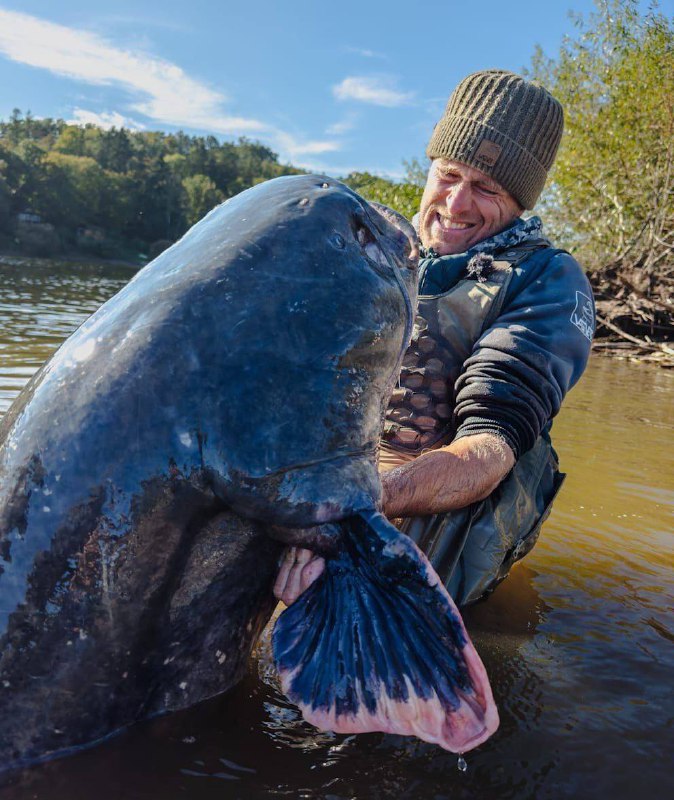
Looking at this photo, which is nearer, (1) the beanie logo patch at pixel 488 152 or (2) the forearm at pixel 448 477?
(2) the forearm at pixel 448 477

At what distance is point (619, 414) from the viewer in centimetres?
859

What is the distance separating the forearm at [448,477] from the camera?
254cm

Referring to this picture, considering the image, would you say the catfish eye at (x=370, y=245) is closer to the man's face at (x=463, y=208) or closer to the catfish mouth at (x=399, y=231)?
the catfish mouth at (x=399, y=231)

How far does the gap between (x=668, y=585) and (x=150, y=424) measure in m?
3.00

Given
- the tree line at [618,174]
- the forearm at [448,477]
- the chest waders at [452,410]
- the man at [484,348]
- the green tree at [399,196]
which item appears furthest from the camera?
the green tree at [399,196]

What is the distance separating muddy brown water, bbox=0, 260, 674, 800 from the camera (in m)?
1.92


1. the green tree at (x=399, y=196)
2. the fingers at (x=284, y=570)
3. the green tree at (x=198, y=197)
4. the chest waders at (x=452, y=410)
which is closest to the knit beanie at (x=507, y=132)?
the chest waders at (x=452, y=410)

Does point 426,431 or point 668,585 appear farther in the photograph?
point 668,585

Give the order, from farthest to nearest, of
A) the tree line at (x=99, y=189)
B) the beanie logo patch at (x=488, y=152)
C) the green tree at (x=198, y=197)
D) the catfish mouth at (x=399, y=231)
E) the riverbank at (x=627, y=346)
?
1. the green tree at (x=198, y=197)
2. the tree line at (x=99, y=189)
3. the riverbank at (x=627, y=346)
4. the beanie logo patch at (x=488, y=152)
5. the catfish mouth at (x=399, y=231)

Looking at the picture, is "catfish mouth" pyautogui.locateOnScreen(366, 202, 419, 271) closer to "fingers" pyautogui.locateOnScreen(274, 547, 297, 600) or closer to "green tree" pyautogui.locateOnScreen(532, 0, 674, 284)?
"fingers" pyautogui.locateOnScreen(274, 547, 297, 600)

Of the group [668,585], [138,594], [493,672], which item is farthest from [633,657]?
[138,594]

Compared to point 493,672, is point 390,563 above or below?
above

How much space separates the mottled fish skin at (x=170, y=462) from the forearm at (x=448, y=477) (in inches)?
23.4

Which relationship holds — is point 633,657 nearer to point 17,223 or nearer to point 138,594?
point 138,594
